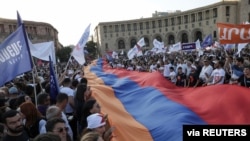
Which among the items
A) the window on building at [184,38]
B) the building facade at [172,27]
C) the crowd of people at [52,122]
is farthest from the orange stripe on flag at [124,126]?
the window on building at [184,38]

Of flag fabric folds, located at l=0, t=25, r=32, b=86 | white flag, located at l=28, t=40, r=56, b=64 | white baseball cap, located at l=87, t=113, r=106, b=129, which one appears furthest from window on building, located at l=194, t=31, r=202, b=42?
white baseball cap, located at l=87, t=113, r=106, b=129

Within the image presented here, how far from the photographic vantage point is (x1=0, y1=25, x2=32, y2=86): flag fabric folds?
5316 millimetres

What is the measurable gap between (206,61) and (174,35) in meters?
70.8

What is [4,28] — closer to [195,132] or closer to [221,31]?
[221,31]

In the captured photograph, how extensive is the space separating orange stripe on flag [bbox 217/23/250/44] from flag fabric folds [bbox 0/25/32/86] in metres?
6.35

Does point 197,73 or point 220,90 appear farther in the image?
point 197,73

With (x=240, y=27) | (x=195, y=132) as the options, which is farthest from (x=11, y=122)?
(x=240, y=27)

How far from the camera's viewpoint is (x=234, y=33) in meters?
9.45

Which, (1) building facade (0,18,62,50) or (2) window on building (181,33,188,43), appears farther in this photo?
(2) window on building (181,33,188,43)

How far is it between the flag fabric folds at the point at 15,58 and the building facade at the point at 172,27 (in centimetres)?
6363

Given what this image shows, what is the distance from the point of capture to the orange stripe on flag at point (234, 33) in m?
9.28

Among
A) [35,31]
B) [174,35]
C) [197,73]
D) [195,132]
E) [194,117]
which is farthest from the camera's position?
[174,35]

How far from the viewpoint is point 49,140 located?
2.45 meters

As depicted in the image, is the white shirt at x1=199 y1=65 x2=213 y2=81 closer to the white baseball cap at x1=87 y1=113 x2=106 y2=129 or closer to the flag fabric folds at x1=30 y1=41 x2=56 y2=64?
the flag fabric folds at x1=30 y1=41 x2=56 y2=64
